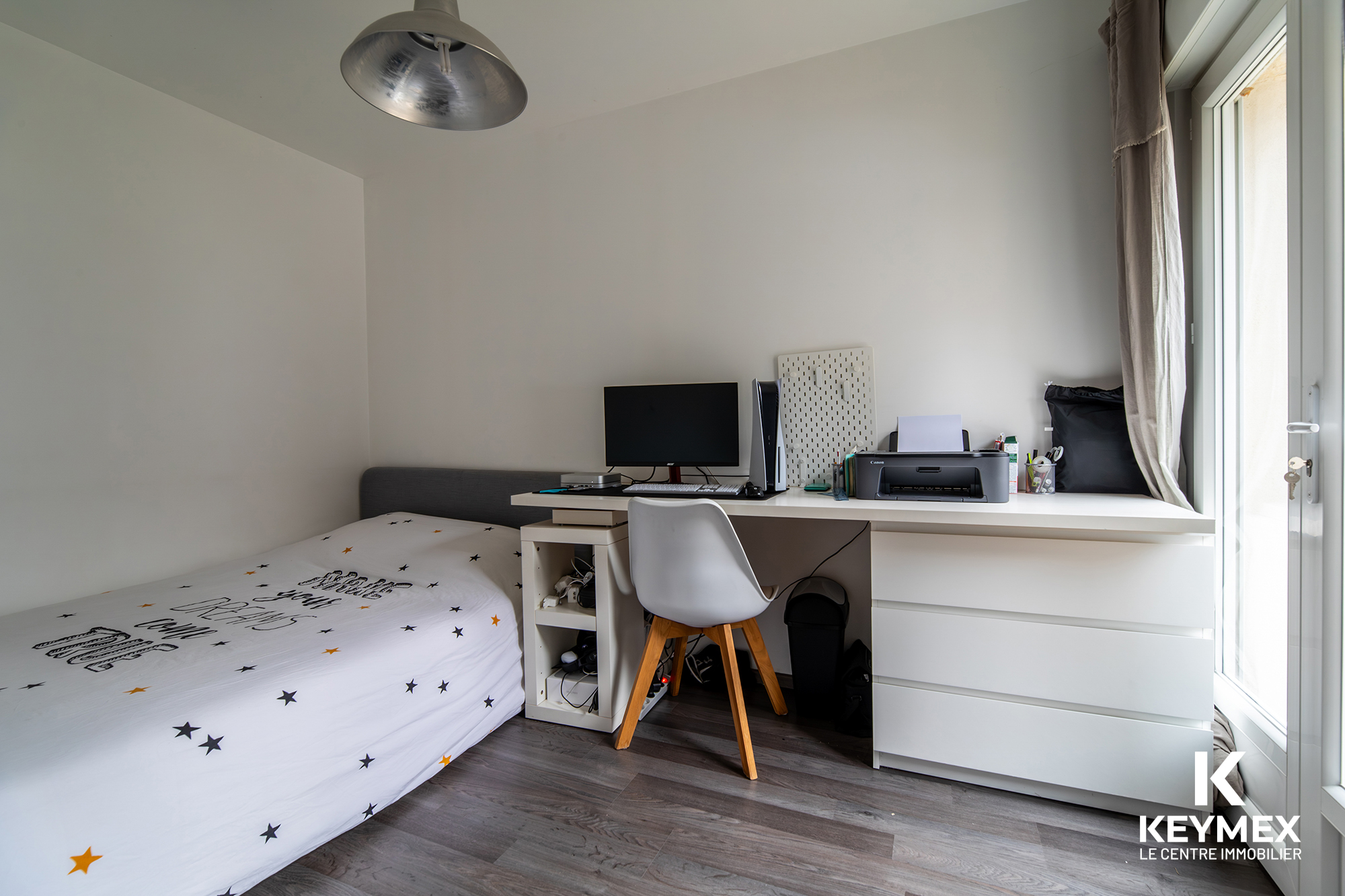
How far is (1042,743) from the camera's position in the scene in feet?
5.27

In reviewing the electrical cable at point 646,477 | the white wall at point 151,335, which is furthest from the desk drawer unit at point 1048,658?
the white wall at point 151,335

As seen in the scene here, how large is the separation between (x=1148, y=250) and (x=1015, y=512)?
36.8 inches

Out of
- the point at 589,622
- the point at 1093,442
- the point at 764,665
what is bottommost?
the point at 764,665

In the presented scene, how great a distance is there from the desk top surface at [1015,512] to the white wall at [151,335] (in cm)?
201

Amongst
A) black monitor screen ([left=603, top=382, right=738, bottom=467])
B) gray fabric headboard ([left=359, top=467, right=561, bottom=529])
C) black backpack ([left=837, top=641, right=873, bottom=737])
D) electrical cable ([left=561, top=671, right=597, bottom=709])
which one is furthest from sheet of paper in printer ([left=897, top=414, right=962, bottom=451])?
gray fabric headboard ([left=359, top=467, right=561, bottom=529])

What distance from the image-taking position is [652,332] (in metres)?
2.63

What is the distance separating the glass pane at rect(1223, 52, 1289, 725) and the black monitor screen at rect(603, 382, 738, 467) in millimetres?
1505

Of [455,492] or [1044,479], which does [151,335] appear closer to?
[455,492]

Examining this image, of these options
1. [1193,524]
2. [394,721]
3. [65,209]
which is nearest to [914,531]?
[1193,524]

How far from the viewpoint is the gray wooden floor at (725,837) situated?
1.37 metres

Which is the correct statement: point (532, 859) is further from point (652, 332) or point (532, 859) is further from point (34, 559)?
point (34, 559)

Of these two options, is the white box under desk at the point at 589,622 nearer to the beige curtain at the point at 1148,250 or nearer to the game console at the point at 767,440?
the game console at the point at 767,440

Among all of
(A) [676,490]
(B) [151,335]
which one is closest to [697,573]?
(A) [676,490]

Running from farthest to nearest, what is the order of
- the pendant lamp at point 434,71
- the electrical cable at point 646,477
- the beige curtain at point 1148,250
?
the electrical cable at point 646,477 < the beige curtain at point 1148,250 < the pendant lamp at point 434,71
